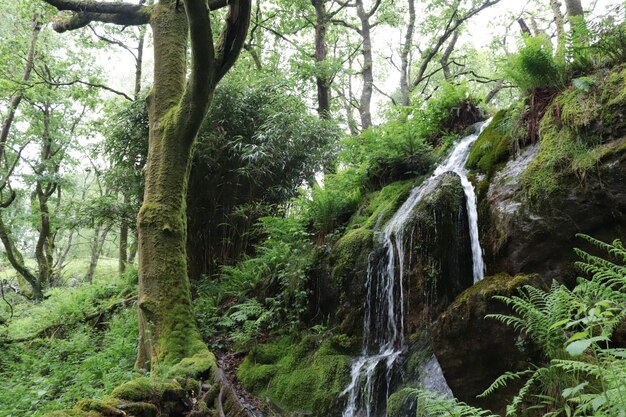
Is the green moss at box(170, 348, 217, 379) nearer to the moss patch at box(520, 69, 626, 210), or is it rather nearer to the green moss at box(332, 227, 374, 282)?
the green moss at box(332, 227, 374, 282)

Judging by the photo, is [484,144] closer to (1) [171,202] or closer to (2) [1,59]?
(1) [171,202]

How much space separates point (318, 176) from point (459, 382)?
7072mm

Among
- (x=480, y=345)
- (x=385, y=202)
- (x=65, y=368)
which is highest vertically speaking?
(x=385, y=202)

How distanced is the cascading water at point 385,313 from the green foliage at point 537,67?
1505 millimetres

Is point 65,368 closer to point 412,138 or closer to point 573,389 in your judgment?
point 412,138

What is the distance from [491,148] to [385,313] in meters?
2.76

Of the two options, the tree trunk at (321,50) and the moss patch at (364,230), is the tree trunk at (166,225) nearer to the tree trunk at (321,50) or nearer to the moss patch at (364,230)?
the moss patch at (364,230)

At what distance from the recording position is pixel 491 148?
18.2ft

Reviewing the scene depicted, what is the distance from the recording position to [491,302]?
138 inches

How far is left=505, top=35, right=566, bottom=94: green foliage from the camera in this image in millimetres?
5039

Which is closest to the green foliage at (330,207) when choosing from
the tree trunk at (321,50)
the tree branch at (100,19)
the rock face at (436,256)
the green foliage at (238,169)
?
the green foliage at (238,169)

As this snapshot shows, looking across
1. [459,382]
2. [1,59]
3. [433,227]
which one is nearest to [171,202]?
[433,227]

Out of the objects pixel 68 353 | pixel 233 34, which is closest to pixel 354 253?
pixel 233 34

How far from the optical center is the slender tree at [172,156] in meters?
4.91
